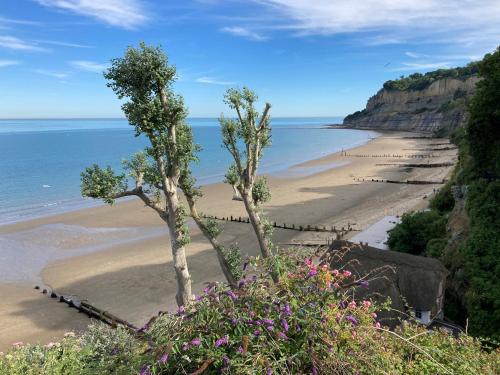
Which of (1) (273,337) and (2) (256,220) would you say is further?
(2) (256,220)

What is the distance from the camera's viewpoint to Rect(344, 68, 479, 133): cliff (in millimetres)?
134250

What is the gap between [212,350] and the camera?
13.3 ft

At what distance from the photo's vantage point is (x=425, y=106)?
15788 centimetres

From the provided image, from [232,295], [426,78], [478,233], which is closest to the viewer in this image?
[232,295]

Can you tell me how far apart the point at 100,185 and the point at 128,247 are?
19.4 meters

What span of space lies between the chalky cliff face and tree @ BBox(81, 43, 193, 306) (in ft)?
396

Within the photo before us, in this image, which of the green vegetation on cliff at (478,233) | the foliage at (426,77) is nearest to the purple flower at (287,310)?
the green vegetation on cliff at (478,233)

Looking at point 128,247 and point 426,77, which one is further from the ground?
point 426,77

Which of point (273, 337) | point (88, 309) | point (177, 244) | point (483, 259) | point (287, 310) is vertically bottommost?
point (88, 309)

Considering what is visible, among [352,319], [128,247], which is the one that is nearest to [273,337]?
[352,319]

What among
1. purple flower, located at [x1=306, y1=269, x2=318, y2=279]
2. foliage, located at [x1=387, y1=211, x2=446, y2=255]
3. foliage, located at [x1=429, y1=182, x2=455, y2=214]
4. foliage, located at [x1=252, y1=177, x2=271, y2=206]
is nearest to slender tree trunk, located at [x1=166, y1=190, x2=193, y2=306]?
foliage, located at [x1=252, y1=177, x2=271, y2=206]

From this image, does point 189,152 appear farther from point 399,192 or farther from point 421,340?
point 399,192

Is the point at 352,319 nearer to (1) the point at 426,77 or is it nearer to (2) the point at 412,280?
(2) the point at 412,280

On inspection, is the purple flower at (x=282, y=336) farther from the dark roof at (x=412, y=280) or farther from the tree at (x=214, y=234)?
the dark roof at (x=412, y=280)
